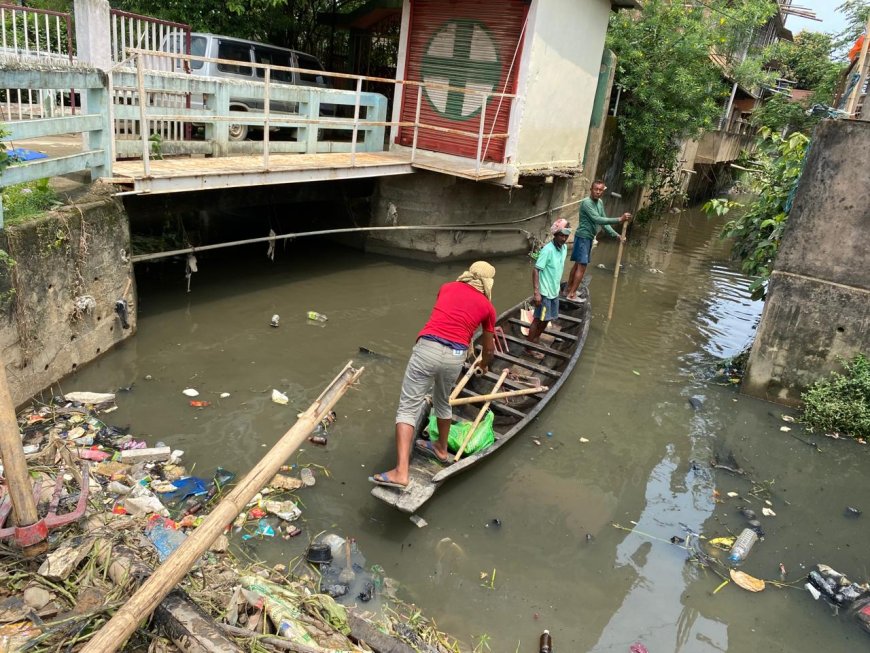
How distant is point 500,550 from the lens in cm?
516

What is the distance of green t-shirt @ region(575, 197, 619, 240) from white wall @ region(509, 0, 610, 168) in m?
3.46

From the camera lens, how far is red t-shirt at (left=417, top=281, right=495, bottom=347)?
5.16 meters

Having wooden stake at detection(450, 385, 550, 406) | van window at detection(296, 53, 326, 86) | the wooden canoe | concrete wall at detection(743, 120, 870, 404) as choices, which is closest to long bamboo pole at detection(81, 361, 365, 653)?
the wooden canoe

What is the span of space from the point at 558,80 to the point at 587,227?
4957mm

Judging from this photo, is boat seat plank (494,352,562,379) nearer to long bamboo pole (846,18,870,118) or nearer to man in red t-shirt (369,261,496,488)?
man in red t-shirt (369,261,496,488)

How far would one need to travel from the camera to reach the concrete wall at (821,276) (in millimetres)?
7066

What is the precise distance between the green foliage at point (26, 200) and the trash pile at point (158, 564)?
1.82m

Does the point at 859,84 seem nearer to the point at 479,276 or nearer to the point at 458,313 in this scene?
the point at 479,276

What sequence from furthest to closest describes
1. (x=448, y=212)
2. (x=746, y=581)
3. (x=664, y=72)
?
(x=664, y=72) < (x=448, y=212) < (x=746, y=581)

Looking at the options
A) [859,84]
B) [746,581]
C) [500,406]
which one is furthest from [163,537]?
[859,84]

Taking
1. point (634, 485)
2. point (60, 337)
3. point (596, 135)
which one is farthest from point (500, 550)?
point (596, 135)

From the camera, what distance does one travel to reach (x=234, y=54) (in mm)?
11383

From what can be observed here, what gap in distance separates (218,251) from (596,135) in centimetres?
900

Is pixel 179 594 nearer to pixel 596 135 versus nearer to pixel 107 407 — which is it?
pixel 107 407
